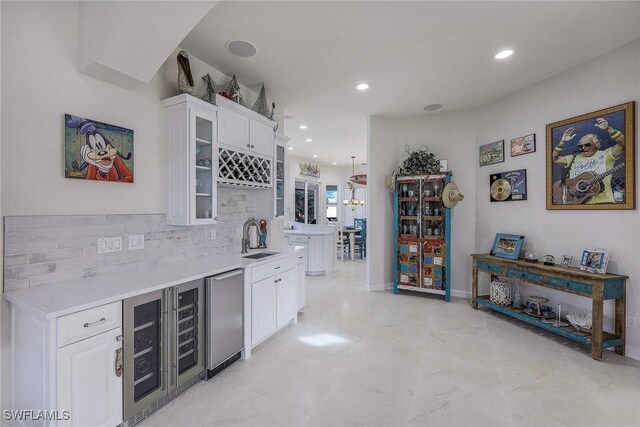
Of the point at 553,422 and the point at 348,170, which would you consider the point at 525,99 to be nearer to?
the point at 553,422

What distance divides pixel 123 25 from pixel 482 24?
2.58 meters

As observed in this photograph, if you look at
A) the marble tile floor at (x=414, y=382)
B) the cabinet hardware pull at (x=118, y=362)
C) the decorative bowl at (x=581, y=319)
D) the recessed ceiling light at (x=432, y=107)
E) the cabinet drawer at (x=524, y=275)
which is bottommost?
the marble tile floor at (x=414, y=382)

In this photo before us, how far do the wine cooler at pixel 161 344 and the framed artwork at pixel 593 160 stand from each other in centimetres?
370

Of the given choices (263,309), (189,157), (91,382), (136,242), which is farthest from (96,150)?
(263,309)

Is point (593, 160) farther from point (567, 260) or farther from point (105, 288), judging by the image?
point (105, 288)

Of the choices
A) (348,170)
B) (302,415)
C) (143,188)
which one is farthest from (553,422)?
(348,170)

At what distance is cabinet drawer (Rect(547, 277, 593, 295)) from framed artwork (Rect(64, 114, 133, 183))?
12.9 feet

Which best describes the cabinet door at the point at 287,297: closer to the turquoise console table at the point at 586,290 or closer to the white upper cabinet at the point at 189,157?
the white upper cabinet at the point at 189,157

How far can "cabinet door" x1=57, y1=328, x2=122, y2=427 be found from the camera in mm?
1452

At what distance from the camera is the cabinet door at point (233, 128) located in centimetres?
272

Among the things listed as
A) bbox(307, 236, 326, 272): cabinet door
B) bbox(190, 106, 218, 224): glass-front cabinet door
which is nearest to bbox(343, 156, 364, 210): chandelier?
bbox(307, 236, 326, 272): cabinet door

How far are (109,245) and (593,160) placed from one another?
171 inches

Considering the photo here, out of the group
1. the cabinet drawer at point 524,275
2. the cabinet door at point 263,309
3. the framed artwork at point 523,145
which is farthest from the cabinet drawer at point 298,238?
the framed artwork at point 523,145

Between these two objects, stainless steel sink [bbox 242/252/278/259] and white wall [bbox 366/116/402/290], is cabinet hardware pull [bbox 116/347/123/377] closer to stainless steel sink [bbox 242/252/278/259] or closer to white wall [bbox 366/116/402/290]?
stainless steel sink [bbox 242/252/278/259]
